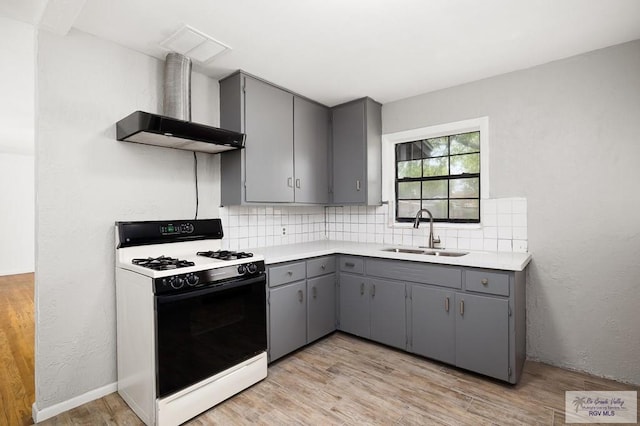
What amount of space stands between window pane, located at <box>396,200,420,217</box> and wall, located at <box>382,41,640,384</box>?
2.60 ft

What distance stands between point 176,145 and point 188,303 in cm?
122

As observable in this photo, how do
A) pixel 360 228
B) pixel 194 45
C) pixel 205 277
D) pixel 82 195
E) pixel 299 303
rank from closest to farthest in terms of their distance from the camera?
pixel 205 277
pixel 82 195
pixel 194 45
pixel 299 303
pixel 360 228

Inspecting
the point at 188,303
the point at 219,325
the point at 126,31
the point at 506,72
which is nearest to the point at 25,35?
the point at 126,31

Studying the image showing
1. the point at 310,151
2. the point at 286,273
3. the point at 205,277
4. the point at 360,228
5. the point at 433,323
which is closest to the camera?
the point at 205,277

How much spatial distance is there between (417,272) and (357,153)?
1.40m

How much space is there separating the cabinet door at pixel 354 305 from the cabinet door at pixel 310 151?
93 cm

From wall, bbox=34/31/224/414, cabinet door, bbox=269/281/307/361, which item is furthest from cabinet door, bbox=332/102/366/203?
wall, bbox=34/31/224/414

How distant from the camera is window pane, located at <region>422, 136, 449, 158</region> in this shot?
322cm

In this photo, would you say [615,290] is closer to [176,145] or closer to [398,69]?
[398,69]

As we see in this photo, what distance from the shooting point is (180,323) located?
73.7 inches

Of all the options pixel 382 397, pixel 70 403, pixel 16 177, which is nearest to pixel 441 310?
pixel 382 397

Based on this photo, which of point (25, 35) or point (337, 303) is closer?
point (25, 35)

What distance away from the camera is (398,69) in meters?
2.68

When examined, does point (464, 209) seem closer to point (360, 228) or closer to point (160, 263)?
point (360, 228)
